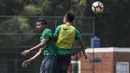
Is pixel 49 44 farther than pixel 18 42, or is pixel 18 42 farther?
pixel 18 42

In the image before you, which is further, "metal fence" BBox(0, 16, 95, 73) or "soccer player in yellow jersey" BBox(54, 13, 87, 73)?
"metal fence" BBox(0, 16, 95, 73)

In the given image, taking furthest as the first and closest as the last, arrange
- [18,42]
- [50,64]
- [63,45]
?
[18,42] < [63,45] < [50,64]

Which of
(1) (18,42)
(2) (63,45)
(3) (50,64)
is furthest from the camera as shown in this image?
(1) (18,42)

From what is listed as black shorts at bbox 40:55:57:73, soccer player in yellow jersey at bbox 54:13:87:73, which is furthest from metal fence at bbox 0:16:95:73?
black shorts at bbox 40:55:57:73

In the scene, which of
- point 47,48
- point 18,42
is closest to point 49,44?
point 47,48

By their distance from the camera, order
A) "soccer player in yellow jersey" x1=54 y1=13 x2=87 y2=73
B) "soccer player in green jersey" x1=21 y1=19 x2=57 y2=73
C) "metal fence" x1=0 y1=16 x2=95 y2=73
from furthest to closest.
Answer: "metal fence" x1=0 y1=16 x2=95 y2=73 < "soccer player in yellow jersey" x1=54 y1=13 x2=87 y2=73 < "soccer player in green jersey" x1=21 y1=19 x2=57 y2=73

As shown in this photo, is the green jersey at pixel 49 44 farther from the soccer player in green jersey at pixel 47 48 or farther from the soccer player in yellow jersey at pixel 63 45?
the soccer player in yellow jersey at pixel 63 45

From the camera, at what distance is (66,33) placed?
A: 32.4 ft

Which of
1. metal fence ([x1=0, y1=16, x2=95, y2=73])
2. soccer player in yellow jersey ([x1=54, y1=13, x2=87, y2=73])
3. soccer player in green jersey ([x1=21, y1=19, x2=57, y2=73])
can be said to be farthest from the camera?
metal fence ([x1=0, y1=16, x2=95, y2=73])

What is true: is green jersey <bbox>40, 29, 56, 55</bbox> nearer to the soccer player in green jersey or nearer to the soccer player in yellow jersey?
the soccer player in green jersey

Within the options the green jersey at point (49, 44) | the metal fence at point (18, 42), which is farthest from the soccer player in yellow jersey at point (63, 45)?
the metal fence at point (18, 42)

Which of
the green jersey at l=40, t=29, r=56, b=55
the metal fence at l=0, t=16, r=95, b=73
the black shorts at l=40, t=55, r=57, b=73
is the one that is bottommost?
the metal fence at l=0, t=16, r=95, b=73

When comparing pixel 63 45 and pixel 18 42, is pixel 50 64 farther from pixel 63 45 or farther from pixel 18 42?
pixel 18 42

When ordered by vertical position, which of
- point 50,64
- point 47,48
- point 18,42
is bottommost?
point 18,42
